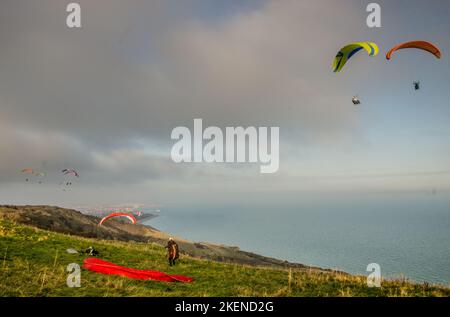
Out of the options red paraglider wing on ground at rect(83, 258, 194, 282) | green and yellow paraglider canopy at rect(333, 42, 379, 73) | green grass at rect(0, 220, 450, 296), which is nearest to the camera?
green grass at rect(0, 220, 450, 296)

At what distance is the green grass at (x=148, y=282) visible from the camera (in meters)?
11.3

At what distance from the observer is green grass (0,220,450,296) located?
37.2 ft

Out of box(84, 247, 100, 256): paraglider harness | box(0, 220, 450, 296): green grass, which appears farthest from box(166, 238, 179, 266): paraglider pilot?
box(84, 247, 100, 256): paraglider harness

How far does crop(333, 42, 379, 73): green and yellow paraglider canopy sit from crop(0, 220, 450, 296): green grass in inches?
534

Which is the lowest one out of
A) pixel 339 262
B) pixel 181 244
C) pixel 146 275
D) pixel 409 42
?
pixel 339 262

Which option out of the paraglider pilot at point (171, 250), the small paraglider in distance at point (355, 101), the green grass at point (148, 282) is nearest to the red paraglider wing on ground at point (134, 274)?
the green grass at point (148, 282)

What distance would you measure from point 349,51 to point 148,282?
19419mm

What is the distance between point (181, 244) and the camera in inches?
2697

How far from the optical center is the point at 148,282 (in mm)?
13438

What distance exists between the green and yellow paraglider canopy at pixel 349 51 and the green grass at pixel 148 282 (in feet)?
44.5

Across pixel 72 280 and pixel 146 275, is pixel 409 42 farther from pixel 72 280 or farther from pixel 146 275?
pixel 72 280

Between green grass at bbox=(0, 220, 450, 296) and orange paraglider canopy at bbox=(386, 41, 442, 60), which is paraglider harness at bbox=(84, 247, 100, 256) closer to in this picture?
green grass at bbox=(0, 220, 450, 296)
